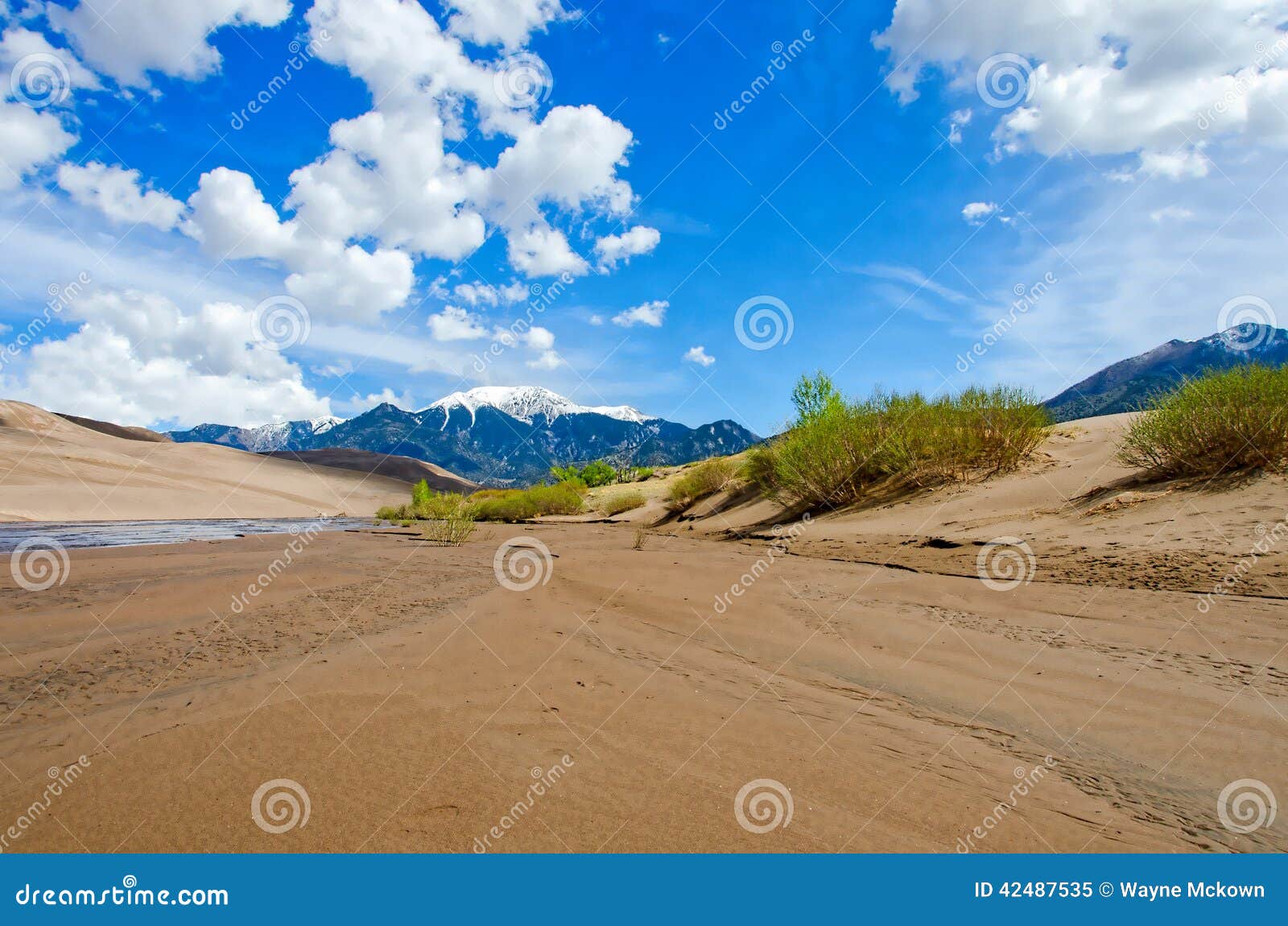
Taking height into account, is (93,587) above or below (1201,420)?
below

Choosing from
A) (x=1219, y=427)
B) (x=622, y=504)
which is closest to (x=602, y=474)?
(x=622, y=504)

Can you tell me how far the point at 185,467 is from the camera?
2344 inches

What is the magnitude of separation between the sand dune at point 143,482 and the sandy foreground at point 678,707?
38.7m

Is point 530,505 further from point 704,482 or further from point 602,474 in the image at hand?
point 602,474

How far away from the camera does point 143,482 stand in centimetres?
4666

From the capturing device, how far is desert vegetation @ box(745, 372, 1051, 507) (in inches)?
603

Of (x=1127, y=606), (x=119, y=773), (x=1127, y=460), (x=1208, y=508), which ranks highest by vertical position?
(x=1127, y=460)

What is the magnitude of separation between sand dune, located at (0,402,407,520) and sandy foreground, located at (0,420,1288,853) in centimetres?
3873

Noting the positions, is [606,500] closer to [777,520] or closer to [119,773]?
[777,520]

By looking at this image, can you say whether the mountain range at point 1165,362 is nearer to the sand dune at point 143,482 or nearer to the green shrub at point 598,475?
the green shrub at point 598,475

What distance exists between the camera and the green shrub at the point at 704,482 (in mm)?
25984

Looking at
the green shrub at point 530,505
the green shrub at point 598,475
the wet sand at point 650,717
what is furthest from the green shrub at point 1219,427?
the green shrub at point 598,475

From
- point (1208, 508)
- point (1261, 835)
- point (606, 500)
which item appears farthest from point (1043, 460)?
Result: point (606, 500)

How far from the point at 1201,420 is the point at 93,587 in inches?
678
